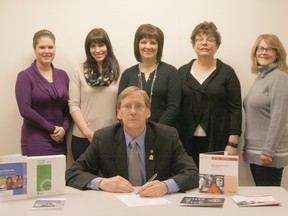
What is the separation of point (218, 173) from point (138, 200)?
0.46 metres

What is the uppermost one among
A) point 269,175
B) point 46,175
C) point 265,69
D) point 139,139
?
point 265,69

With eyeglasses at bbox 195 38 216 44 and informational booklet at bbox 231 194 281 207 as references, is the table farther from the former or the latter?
eyeglasses at bbox 195 38 216 44

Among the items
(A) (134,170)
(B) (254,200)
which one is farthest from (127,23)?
(B) (254,200)

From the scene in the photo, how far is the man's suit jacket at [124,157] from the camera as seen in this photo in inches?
92.5

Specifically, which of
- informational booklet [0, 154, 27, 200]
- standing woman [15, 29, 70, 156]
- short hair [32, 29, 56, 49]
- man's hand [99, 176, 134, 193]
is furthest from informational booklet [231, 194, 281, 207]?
short hair [32, 29, 56, 49]

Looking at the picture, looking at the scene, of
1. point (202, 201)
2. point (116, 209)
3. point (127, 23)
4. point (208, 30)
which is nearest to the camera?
point (116, 209)

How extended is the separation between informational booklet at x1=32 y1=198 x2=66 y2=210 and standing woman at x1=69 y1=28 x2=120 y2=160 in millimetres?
1359

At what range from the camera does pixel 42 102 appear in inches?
132

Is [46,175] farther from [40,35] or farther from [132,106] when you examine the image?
[40,35]

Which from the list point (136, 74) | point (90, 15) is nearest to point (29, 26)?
point (90, 15)

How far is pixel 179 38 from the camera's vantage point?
3734 mm

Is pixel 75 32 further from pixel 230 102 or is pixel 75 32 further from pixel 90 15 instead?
pixel 230 102

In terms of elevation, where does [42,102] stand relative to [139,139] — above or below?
above

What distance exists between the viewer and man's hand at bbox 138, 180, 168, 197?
207cm
